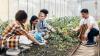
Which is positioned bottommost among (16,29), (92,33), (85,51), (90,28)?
(85,51)

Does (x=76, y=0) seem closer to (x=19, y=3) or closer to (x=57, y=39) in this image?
(x=19, y=3)

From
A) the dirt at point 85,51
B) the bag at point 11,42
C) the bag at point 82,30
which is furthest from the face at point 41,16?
the bag at point 11,42

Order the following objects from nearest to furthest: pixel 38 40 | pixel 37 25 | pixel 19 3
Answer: pixel 38 40 → pixel 37 25 → pixel 19 3

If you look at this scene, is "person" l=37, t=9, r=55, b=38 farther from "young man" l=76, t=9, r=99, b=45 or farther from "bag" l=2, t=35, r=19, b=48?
"bag" l=2, t=35, r=19, b=48

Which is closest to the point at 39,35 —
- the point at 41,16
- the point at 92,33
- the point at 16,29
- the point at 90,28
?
the point at 41,16

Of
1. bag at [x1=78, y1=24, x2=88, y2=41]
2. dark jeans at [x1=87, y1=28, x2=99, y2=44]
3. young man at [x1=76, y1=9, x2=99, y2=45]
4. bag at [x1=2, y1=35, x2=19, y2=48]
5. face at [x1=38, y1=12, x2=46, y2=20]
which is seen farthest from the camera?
bag at [x1=78, y1=24, x2=88, y2=41]

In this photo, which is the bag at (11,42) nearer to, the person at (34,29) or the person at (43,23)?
the person at (34,29)

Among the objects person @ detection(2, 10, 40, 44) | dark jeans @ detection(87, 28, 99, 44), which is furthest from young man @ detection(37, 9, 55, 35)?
person @ detection(2, 10, 40, 44)

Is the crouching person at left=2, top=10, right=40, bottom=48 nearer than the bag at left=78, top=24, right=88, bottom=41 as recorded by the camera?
Yes

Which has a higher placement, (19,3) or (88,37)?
(19,3)

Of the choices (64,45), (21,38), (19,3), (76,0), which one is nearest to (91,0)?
(76,0)

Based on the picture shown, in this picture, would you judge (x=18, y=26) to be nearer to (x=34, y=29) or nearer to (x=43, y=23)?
(x=34, y=29)

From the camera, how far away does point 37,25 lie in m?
9.60

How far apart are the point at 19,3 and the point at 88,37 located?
402cm
